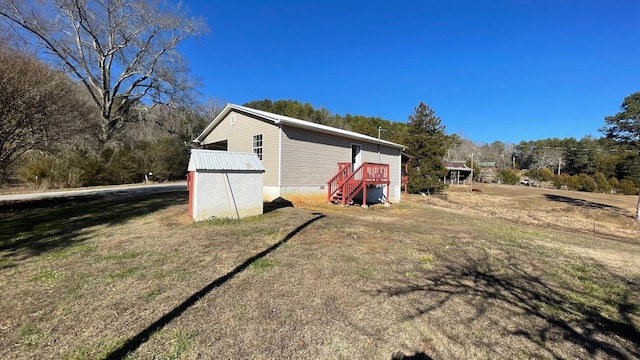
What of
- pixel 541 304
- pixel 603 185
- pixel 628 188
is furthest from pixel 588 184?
pixel 541 304

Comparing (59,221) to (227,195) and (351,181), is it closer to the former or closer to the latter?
(227,195)

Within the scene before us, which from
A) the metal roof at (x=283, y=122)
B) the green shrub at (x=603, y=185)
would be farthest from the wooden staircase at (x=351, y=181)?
the green shrub at (x=603, y=185)

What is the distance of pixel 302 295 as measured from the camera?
11.5 feet

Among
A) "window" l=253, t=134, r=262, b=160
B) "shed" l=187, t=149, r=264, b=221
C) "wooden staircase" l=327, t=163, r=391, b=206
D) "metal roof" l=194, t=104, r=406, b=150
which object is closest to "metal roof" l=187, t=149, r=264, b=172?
"shed" l=187, t=149, r=264, b=221

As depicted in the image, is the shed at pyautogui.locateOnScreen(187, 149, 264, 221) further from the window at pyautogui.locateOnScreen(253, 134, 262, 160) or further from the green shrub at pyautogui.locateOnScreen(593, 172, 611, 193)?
the green shrub at pyautogui.locateOnScreen(593, 172, 611, 193)

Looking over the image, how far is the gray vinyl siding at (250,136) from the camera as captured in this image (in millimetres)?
11722

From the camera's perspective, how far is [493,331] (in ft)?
9.68

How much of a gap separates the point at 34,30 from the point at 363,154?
2145 cm

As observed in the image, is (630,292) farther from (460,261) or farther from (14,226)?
(14,226)

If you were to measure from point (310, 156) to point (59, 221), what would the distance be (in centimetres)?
849

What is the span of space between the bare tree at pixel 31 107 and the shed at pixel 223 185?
4941 millimetres

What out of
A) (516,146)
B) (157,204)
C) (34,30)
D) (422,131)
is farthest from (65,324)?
(516,146)

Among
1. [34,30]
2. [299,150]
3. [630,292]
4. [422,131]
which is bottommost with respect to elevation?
[630,292]

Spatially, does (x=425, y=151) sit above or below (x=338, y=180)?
above
